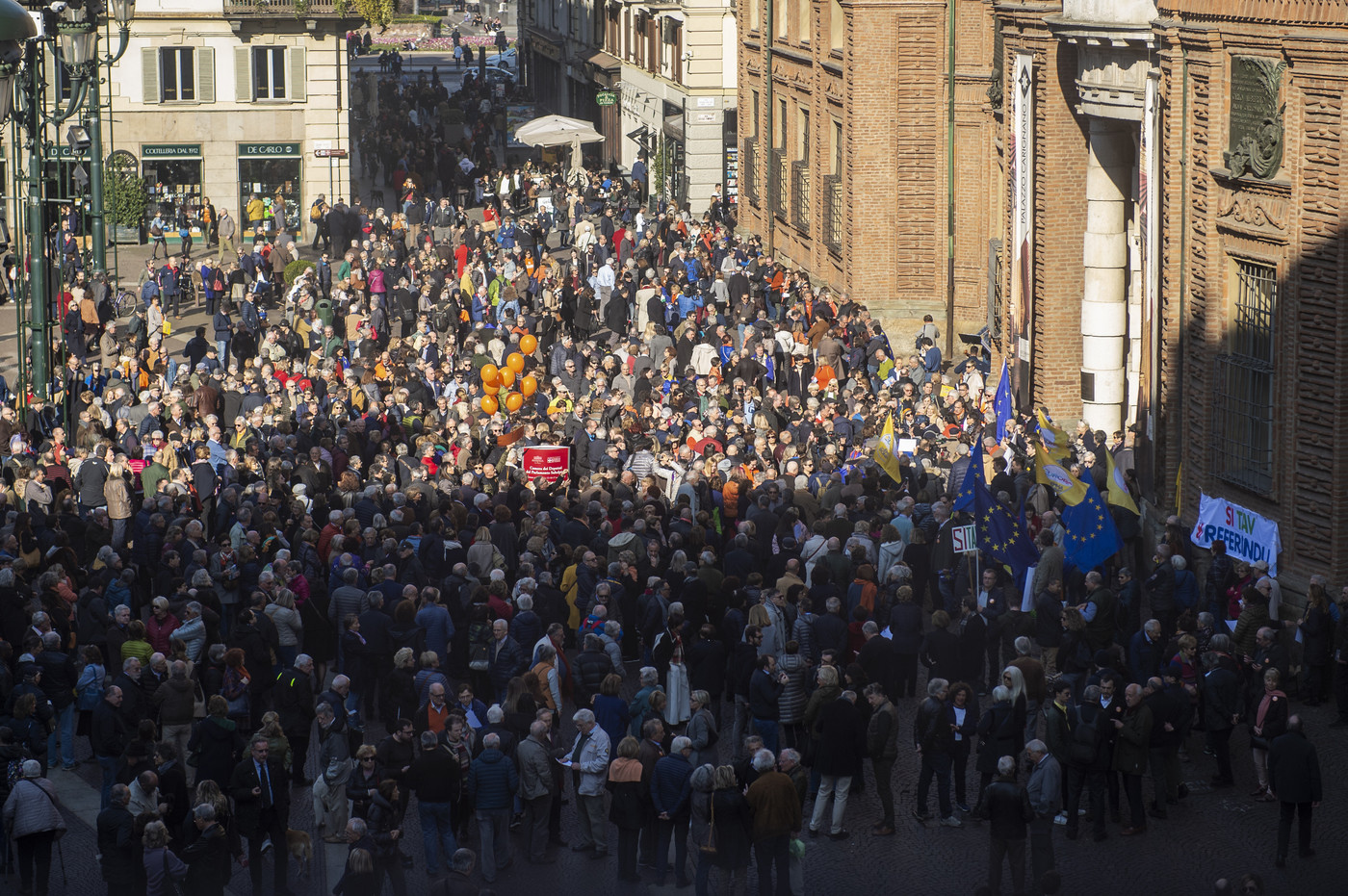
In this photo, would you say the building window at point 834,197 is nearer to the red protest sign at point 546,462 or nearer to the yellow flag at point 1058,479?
the red protest sign at point 546,462

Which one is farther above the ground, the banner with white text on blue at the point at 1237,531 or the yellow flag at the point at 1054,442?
the yellow flag at the point at 1054,442

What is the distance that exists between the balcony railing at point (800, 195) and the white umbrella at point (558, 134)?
14.5 meters

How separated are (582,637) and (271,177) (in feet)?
128

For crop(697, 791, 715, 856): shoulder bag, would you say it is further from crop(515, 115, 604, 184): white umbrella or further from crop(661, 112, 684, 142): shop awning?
crop(515, 115, 604, 184): white umbrella

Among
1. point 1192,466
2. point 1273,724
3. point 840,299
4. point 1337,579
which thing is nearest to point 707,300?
point 840,299

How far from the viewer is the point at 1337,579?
19422 millimetres

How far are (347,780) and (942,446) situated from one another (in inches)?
481

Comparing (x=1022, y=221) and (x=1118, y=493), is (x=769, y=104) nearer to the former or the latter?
(x=1022, y=221)

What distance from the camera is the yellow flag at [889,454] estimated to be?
2334 centimetres

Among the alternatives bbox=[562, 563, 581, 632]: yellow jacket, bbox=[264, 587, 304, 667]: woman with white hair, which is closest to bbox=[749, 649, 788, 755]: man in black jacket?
bbox=[562, 563, 581, 632]: yellow jacket

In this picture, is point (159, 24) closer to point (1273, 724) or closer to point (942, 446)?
point (942, 446)

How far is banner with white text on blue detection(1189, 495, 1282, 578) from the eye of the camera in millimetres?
20047

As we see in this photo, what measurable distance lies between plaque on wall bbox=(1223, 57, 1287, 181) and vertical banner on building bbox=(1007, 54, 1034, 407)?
691cm

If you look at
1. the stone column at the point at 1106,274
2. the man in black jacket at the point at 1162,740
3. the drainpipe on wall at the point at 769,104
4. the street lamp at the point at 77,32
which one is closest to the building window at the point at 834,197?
the drainpipe on wall at the point at 769,104
